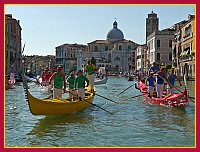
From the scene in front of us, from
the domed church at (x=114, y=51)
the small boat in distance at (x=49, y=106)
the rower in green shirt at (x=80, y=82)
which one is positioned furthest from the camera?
the domed church at (x=114, y=51)

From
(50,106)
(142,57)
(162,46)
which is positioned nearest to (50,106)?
(50,106)

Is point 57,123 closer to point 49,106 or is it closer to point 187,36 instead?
point 49,106

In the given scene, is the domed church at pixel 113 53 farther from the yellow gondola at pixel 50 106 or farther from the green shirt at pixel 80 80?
the yellow gondola at pixel 50 106

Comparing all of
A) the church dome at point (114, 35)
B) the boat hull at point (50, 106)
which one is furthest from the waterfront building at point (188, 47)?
the church dome at point (114, 35)

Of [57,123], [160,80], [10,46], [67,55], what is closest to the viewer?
[57,123]

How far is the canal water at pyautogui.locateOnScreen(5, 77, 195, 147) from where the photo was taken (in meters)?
6.30

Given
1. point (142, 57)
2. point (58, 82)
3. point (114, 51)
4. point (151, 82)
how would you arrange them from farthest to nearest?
point (114, 51), point (142, 57), point (151, 82), point (58, 82)

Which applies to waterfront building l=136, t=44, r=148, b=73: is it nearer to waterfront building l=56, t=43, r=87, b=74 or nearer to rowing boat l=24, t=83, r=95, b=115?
waterfront building l=56, t=43, r=87, b=74

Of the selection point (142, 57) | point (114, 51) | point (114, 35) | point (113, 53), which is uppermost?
point (114, 35)

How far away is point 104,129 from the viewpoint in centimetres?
751

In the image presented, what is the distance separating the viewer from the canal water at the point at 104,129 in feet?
20.7

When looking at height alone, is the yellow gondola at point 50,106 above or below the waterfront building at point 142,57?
below

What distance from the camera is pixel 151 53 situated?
55562 millimetres

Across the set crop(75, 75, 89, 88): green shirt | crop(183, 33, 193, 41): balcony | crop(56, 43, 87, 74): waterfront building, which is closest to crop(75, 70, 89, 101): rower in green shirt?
crop(75, 75, 89, 88): green shirt
